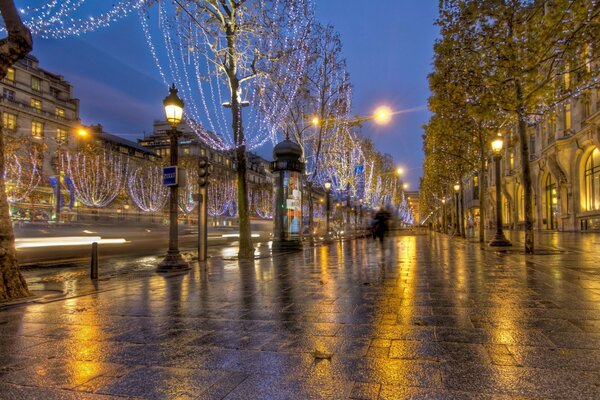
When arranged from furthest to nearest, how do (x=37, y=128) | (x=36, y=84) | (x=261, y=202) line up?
(x=261, y=202), (x=36, y=84), (x=37, y=128)

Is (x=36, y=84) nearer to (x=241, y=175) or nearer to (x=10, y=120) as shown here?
(x=10, y=120)

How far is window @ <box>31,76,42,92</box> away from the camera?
184 feet

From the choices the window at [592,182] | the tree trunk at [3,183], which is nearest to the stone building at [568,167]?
the window at [592,182]

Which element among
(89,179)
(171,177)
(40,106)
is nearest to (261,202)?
(40,106)

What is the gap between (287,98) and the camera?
26.9 m

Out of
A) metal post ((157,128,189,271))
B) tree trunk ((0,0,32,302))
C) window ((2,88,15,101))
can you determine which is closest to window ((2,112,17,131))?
window ((2,88,15,101))

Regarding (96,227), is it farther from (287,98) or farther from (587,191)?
(587,191)

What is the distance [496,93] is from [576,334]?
1029cm

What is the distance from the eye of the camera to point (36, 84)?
56.9 metres

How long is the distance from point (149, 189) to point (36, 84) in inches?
782

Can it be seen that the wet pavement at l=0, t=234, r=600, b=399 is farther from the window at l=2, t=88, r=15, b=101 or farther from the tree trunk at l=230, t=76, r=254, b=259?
the window at l=2, t=88, r=15, b=101

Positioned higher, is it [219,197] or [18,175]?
[219,197]

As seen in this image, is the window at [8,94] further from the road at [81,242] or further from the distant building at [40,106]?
the road at [81,242]

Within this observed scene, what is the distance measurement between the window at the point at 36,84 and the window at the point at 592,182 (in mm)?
62527
